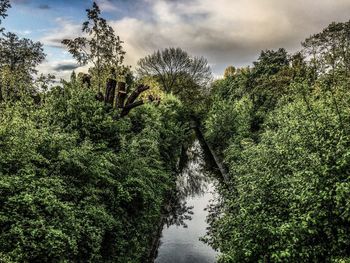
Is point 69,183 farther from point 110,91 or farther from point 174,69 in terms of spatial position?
point 174,69

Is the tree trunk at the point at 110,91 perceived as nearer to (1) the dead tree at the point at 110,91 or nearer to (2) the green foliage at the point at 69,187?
(1) the dead tree at the point at 110,91

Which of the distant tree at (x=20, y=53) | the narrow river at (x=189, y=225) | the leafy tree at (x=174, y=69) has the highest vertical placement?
the leafy tree at (x=174, y=69)

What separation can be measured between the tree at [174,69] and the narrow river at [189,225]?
26.1 metres

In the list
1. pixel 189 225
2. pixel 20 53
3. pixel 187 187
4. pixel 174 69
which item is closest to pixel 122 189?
pixel 189 225

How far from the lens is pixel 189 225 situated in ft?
49.1

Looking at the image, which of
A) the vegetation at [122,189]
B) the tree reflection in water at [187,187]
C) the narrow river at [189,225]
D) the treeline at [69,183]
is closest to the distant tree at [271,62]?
the tree reflection in water at [187,187]

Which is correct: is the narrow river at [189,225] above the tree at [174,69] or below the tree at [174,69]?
below

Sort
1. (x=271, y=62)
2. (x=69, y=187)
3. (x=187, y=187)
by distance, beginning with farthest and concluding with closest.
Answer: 1. (x=271, y=62)
2. (x=187, y=187)
3. (x=69, y=187)

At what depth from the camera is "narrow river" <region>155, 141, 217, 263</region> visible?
11.9 metres

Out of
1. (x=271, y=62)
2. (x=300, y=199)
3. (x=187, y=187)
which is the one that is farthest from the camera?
(x=271, y=62)

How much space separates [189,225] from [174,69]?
122 feet

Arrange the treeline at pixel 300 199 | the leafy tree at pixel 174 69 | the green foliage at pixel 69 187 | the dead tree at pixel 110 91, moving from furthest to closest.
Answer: the leafy tree at pixel 174 69 < the dead tree at pixel 110 91 < the treeline at pixel 300 199 < the green foliage at pixel 69 187

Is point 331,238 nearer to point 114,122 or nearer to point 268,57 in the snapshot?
point 114,122

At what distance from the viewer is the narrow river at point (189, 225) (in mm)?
11852
